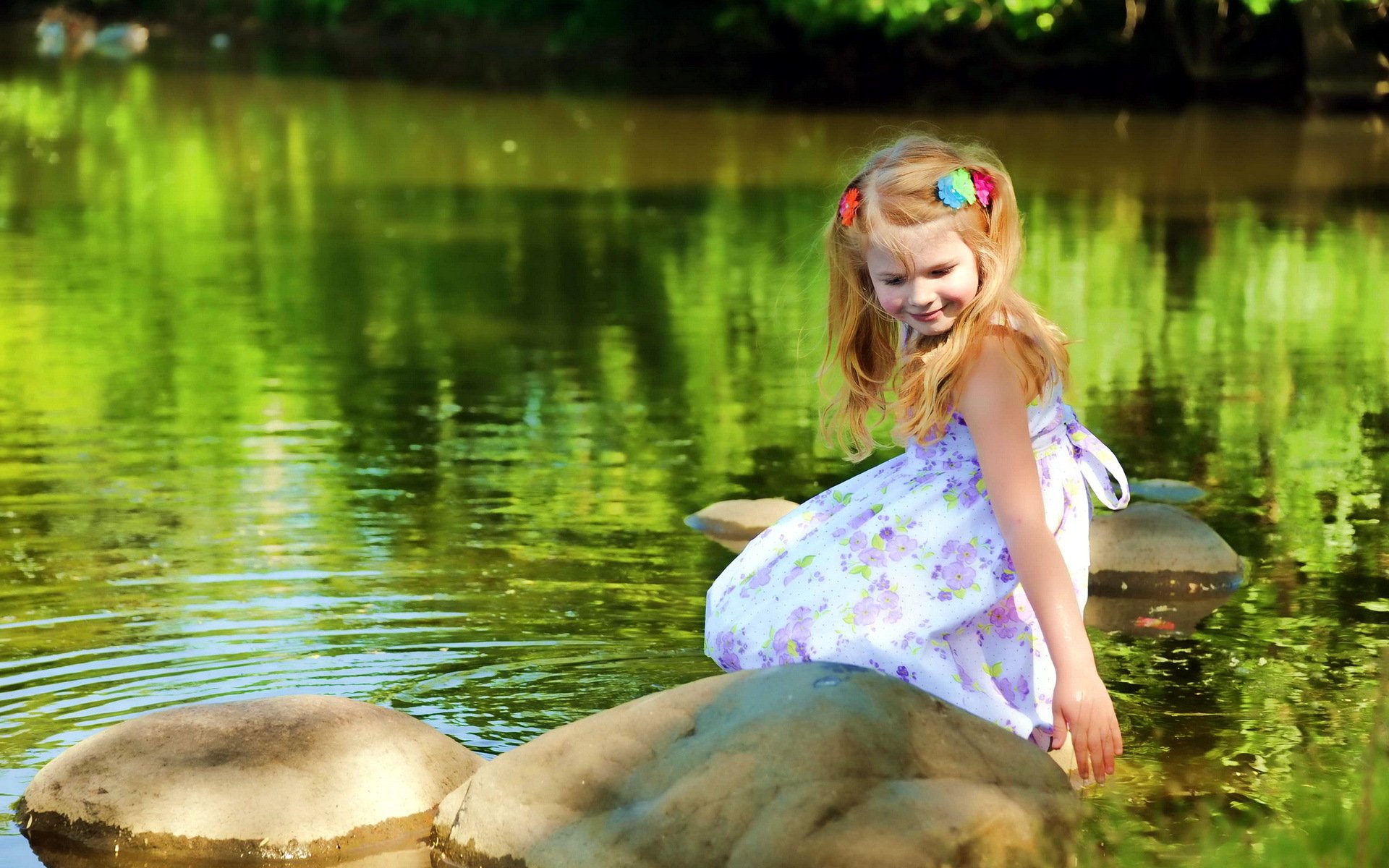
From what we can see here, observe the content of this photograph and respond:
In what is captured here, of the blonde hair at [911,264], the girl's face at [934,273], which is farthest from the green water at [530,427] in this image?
the girl's face at [934,273]

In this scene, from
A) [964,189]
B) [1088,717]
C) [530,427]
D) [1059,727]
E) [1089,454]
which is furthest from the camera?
[530,427]

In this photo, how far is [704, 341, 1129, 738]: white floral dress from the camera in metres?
4.45

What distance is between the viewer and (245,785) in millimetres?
4762

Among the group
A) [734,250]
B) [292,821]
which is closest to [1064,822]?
[292,821]

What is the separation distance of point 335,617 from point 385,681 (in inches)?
26.9

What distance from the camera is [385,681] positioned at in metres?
5.93

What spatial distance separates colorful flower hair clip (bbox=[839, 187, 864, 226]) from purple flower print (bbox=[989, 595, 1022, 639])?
2.86 feet

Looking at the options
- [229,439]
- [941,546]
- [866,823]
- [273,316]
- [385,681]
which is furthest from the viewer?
[273,316]

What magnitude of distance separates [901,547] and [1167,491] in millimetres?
4026

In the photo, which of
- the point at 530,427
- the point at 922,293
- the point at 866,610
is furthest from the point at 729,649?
the point at 530,427

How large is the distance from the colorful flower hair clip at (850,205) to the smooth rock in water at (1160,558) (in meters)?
2.89

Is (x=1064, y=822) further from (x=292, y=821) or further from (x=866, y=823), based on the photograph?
(x=292, y=821)

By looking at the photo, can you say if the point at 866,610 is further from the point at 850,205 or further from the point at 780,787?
the point at 850,205

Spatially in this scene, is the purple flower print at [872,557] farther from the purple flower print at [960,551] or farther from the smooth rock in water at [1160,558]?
the smooth rock in water at [1160,558]
